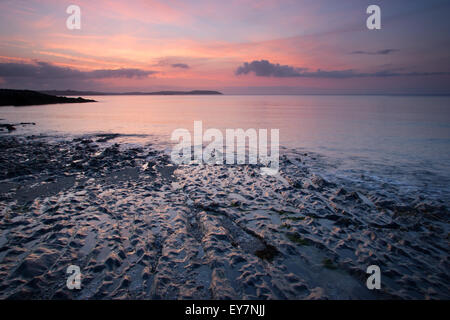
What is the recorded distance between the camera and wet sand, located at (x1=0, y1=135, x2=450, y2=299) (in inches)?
163

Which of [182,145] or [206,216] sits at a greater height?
[182,145]

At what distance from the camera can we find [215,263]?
4719mm

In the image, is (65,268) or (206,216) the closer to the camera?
(65,268)

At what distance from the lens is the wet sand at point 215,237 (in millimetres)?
4145

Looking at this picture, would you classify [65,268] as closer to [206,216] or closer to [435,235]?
[206,216]

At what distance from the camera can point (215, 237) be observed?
5691 mm

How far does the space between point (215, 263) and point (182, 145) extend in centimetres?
1385

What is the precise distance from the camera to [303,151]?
16.2 meters
